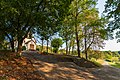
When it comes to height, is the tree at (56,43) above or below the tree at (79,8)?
below

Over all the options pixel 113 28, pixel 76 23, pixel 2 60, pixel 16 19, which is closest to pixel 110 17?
pixel 113 28

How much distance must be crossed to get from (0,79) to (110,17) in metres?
13.7

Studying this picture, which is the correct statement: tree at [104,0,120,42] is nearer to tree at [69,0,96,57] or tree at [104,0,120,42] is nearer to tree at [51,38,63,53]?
tree at [69,0,96,57]

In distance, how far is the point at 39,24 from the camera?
16.1 meters

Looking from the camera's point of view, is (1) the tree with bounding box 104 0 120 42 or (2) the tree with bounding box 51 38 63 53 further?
(2) the tree with bounding box 51 38 63 53

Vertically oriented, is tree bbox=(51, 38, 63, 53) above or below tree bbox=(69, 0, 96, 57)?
→ below

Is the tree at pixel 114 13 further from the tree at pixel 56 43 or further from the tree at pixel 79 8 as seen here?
the tree at pixel 56 43

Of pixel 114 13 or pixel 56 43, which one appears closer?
pixel 114 13

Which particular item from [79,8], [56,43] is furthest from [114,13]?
[56,43]

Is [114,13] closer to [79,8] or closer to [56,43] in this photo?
[79,8]

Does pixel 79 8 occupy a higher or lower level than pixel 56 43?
higher

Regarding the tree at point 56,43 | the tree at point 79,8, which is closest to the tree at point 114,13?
the tree at point 79,8

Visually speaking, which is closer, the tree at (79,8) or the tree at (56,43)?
the tree at (79,8)

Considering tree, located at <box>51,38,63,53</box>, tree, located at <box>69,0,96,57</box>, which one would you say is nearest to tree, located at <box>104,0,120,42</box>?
tree, located at <box>69,0,96,57</box>
